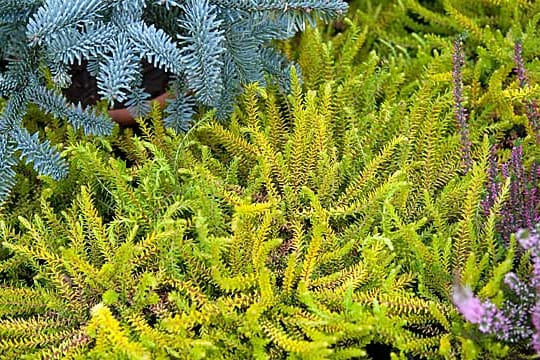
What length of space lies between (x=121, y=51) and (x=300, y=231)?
438 millimetres

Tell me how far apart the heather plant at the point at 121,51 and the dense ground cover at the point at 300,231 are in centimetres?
6

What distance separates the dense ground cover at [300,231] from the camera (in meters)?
1.02

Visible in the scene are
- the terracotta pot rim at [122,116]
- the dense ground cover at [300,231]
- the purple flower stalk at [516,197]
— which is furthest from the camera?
the terracotta pot rim at [122,116]

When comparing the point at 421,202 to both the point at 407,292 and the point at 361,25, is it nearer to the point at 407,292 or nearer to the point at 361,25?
the point at 407,292

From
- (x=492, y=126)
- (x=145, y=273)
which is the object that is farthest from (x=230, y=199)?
(x=492, y=126)

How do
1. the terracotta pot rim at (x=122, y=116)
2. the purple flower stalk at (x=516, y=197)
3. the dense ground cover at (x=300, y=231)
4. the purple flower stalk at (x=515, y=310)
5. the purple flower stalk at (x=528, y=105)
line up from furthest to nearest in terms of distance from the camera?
the terracotta pot rim at (x=122, y=116), the purple flower stalk at (x=528, y=105), the purple flower stalk at (x=516, y=197), the dense ground cover at (x=300, y=231), the purple flower stalk at (x=515, y=310)

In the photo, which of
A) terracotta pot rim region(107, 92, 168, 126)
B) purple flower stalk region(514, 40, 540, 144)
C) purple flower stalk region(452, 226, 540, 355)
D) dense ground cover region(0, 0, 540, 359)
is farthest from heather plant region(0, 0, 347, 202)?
purple flower stalk region(452, 226, 540, 355)

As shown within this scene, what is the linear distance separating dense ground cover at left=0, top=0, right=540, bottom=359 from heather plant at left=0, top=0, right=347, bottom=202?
57mm

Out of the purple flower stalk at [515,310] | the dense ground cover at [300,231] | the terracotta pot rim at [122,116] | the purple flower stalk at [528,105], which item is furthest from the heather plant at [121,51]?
the purple flower stalk at [515,310]

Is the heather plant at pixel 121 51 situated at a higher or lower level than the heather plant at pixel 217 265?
higher

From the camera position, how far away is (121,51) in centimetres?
Answer: 118

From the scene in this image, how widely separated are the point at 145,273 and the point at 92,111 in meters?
0.37

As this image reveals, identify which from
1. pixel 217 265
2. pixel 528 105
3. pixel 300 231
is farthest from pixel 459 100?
pixel 217 265

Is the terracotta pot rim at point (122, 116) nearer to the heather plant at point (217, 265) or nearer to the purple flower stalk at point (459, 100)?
the heather plant at point (217, 265)
